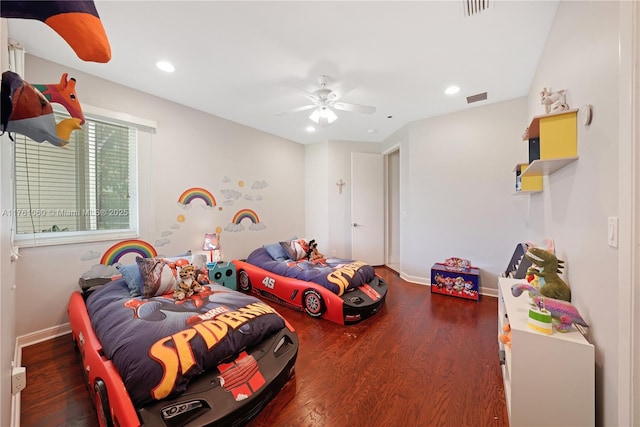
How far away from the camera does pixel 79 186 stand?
98.9 inches

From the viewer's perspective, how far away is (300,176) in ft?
16.9

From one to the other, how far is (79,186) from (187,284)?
1.59 metres

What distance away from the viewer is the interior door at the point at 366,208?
4.91 meters

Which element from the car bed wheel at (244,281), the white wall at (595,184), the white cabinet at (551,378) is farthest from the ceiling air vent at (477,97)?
the car bed wheel at (244,281)

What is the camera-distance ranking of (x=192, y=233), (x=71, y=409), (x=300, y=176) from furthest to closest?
(x=300, y=176), (x=192, y=233), (x=71, y=409)

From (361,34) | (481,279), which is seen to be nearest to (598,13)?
(361,34)

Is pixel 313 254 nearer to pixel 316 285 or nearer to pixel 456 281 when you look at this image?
pixel 316 285

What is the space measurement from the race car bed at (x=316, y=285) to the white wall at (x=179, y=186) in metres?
0.74

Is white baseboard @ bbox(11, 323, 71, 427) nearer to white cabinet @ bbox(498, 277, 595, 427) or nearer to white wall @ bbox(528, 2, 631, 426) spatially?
white cabinet @ bbox(498, 277, 595, 427)

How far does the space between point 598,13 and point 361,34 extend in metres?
1.37

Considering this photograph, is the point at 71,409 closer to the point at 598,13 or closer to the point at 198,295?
the point at 198,295

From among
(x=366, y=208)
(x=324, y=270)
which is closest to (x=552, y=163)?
(x=324, y=270)

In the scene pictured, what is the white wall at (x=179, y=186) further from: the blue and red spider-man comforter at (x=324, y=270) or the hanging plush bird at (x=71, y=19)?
the hanging plush bird at (x=71, y=19)

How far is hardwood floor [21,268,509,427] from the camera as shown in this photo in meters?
1.50
